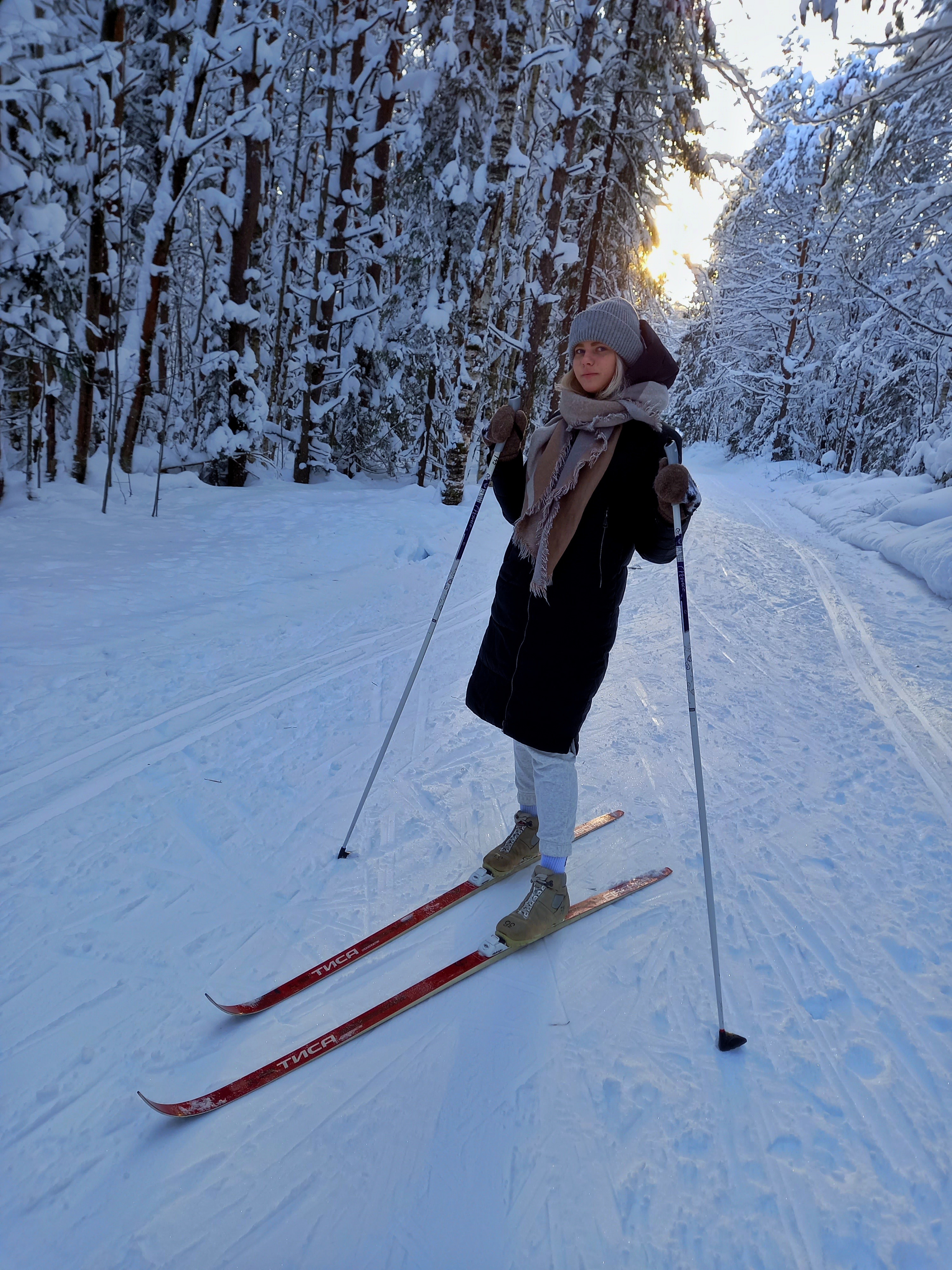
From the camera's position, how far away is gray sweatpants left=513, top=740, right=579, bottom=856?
2.76 m

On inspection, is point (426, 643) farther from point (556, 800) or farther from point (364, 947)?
point (364, 947)

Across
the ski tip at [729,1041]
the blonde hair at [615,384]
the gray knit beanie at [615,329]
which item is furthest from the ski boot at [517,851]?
the gray knit beanie at [615,329]

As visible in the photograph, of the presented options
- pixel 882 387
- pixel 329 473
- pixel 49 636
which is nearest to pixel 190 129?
pixel 329 473

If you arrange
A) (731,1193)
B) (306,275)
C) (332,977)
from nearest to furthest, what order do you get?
(731,1193)
(332,977)
(306,275)

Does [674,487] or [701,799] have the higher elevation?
[674,487]

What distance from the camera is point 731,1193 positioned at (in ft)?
6.05

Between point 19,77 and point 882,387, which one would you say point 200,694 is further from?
point 882,387

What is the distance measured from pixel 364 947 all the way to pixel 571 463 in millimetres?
1998

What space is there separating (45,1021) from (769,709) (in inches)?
175

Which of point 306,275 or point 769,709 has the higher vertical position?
point 306,275

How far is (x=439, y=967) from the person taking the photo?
100 inches

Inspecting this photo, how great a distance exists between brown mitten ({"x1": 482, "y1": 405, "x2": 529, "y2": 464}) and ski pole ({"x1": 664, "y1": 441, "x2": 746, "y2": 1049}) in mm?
680

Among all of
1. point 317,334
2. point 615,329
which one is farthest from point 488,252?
point 615,329

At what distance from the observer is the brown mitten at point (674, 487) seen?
2.34 metres
